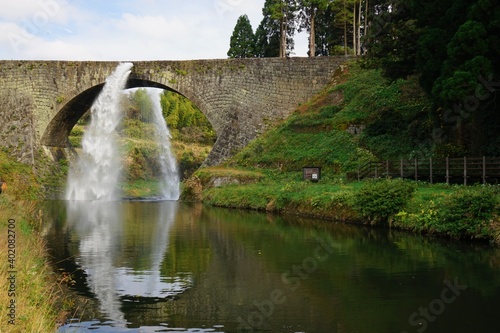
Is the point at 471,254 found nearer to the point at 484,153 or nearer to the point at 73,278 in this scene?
the point at 73,278

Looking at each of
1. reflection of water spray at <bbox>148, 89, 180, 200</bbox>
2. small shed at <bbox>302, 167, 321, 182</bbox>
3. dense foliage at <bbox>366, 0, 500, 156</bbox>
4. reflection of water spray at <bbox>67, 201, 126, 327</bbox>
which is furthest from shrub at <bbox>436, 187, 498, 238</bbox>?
reflection of water spray at <bbox>148, 89, 180, 200</bbox>

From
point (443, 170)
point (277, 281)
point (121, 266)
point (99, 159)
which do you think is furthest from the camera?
point (99, 159)

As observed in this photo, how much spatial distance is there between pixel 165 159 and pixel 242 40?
19712 millimetres

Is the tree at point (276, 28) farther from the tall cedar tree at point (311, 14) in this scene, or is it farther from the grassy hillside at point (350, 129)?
the grassy hillside at point (350, 129)

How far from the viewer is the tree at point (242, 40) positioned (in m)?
69.8

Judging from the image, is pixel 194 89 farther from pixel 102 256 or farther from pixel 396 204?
pixel 102 256

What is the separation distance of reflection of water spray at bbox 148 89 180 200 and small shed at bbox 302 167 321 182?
31356 millimetres

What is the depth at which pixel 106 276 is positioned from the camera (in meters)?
14.1

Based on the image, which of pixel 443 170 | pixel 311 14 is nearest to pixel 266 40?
pixel 311 14

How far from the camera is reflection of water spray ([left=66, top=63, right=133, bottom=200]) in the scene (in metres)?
54.6

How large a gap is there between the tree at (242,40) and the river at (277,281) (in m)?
48.6

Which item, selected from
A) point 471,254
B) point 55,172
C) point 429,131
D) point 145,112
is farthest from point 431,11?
point 145,112

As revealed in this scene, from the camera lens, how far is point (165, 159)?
80.5m

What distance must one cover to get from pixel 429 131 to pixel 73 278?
2812 centimetres
